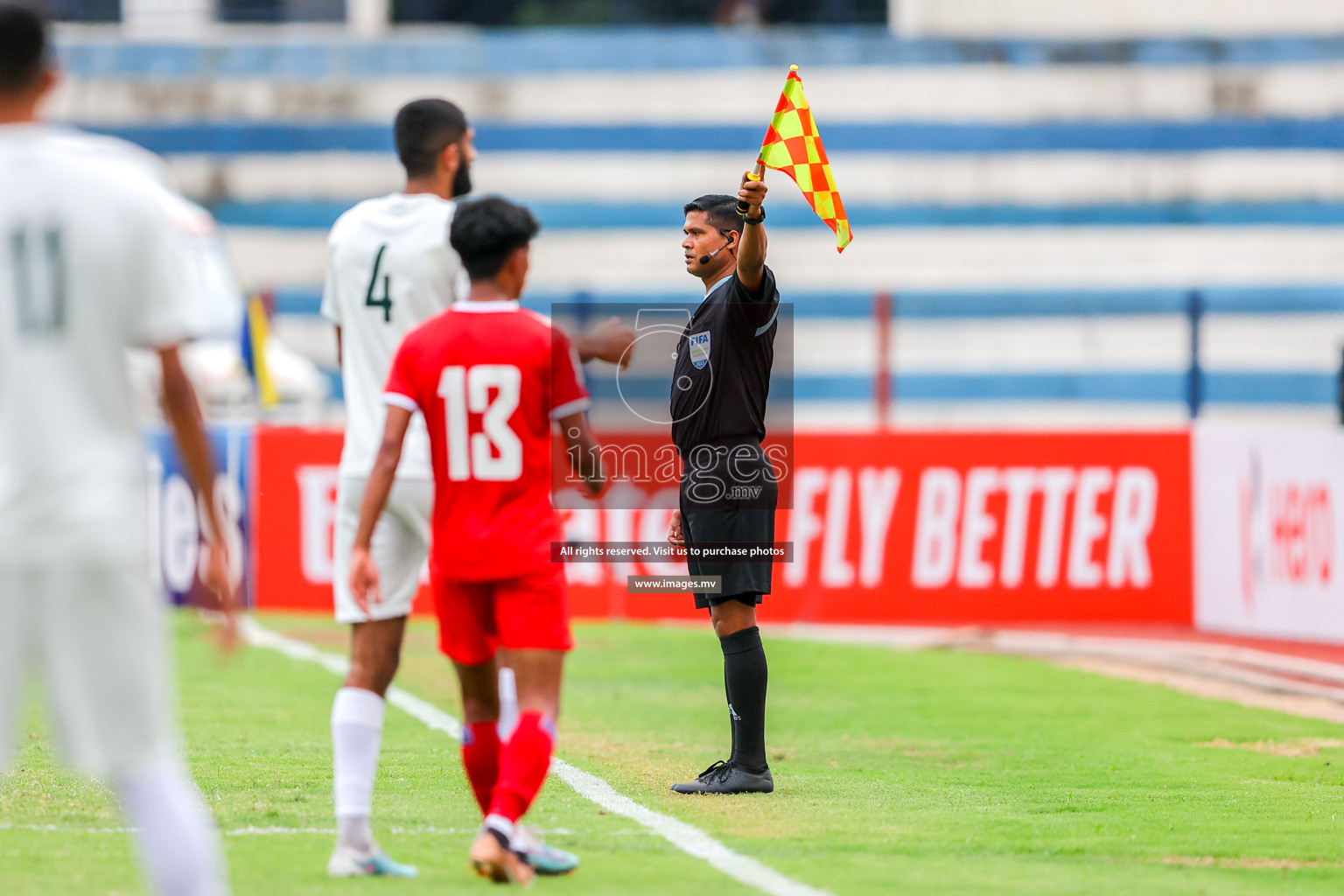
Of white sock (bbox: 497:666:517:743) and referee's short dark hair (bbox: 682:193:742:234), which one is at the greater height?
referee's short dark hair (bbox: 682:193:742:234)

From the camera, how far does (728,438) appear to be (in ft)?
22.8

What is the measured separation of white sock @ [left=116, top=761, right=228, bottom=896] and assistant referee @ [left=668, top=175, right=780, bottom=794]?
127 inches

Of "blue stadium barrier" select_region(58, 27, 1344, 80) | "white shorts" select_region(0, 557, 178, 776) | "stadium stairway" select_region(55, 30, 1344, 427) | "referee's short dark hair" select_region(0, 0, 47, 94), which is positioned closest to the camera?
"white shorts" select_region(0, 557, 178, 776)

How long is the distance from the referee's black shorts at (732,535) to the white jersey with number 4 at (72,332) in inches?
126

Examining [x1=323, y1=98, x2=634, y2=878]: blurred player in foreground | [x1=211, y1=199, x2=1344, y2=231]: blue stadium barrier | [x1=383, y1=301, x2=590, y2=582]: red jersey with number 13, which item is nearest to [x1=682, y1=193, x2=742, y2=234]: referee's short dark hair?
[x1=323, y1=98, x2=634, y2=878]: blurred player in foreground

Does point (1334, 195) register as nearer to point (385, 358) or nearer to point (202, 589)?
point (202, 589)

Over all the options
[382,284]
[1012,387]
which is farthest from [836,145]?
[382,284]

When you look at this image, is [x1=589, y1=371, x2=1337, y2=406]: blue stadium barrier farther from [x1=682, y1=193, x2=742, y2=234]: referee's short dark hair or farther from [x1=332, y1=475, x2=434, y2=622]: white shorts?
[x1=332, y1=475, x2=434, y2=622]: white shorts

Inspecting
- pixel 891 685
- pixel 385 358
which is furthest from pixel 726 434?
pixel 891 685

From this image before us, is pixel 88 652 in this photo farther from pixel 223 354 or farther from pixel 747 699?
pixel 223 354

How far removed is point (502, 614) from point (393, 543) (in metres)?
0.53

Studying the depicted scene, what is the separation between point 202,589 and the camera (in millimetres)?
15406

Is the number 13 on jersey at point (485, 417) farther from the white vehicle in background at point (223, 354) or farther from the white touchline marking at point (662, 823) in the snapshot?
the white vehicle in background at point (223, 354)

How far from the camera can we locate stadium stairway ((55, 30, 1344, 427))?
27.7 metres
